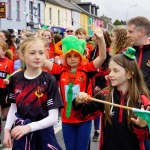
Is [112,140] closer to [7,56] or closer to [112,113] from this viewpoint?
[112,113]

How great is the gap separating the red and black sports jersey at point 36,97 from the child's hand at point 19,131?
7.8 inches

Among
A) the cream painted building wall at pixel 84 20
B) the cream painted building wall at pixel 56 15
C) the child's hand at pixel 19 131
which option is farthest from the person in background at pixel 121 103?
the cream painted building wall at pixel 84 20

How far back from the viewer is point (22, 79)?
3787mm

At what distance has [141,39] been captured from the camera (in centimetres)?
496

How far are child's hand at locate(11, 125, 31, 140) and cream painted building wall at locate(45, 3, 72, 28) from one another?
3756 centimetres

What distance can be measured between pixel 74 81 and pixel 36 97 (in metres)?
1.32

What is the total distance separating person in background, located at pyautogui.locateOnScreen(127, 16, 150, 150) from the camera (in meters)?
4.80

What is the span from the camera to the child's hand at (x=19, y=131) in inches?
133

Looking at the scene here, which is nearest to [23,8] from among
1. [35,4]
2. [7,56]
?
[35,4]

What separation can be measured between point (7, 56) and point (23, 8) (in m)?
27.0

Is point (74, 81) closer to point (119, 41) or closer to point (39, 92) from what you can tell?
point (39, 92)

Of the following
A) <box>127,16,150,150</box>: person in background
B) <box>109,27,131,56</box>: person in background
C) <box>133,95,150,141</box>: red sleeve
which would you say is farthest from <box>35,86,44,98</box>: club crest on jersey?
<box>109,27,131,56</box>: person in background

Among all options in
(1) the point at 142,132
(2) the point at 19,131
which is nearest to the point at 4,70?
(2) the point at 19,131

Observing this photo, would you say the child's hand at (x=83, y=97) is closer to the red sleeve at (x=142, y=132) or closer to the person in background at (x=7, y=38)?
the red sleeve at (x=142, y=132)
